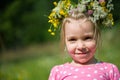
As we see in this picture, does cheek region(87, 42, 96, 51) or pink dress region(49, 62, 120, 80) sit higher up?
cheek region(87, 42, 96, 51)

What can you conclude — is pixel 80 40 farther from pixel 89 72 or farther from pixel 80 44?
pixel 89 72

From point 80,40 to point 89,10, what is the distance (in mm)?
351

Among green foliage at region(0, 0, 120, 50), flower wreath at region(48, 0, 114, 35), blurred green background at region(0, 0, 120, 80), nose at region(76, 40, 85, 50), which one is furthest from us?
green foliage at region(0, 0, 120, 50)

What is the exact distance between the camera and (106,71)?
6.65 meters

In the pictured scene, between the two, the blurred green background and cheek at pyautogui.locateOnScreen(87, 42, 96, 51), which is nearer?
cheek at pyautogui.locateOnScreen(87, 42, 96, 51)

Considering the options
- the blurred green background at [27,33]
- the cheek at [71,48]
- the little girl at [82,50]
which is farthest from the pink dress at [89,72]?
the blurred green background at [27,33]

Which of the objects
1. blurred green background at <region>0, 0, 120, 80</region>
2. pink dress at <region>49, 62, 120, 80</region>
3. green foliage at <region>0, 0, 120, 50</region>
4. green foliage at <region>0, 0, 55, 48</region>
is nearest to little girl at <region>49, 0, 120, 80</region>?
pink dress at <region>49, 62, 120, 80</region>

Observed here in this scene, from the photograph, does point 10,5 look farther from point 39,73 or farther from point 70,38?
point 70,38

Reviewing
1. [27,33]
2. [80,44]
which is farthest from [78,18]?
[27,33]

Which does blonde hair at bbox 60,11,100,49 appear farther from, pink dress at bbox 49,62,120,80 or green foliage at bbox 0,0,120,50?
green foliage at bbox 0,0,120,50

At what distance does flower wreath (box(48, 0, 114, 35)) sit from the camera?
6.73 metres

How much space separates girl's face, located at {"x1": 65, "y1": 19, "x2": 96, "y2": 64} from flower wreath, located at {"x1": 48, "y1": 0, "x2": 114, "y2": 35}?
0.44ft

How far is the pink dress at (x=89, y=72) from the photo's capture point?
660 centimetres

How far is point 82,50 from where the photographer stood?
6.59 metres
